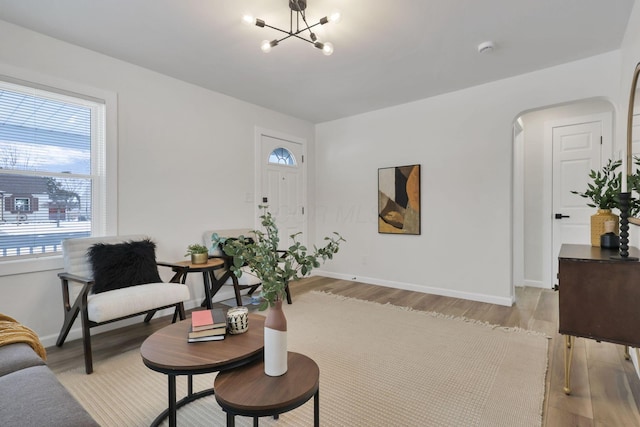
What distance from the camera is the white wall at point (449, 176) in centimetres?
328

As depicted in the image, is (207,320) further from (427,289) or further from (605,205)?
(427,289)

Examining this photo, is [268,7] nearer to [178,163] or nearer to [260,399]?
[178,163]

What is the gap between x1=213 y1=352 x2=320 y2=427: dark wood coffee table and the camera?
1.07 m

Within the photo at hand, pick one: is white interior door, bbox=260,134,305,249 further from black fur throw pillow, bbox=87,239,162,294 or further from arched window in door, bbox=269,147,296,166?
black fur throw pillow, bbox=87,239,162,294

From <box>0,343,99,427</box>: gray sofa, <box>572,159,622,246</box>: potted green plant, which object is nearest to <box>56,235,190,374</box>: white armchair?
<box>0,343,99,427</box>: gray sofa

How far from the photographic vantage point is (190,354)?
1.39 m

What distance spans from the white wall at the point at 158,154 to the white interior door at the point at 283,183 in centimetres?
25

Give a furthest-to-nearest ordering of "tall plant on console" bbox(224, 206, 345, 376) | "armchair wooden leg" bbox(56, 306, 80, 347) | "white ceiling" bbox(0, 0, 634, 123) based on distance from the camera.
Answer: "armchair wooden leg" bbox(56, 306, 80, 347)
"white ceiling" bbox(0, 0, 634, 123)
"tall plant on console" bbox(224, 206, 345, 376)

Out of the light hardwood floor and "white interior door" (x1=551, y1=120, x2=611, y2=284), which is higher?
"white interior door" (x1=551, y1=120, x2=611, y2=284)

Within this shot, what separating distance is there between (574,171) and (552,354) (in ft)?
9.39

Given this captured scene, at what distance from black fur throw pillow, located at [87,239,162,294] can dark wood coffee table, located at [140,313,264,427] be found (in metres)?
1.16

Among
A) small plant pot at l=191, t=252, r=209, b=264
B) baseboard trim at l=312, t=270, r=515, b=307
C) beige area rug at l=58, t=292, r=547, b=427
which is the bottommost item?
beige area rug at l=58, t=292, r=547, b=427

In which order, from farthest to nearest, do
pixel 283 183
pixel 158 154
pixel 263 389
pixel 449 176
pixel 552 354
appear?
pixel 283 183
pixel 449 176
pixel 158 154
pixel 552 354
pixel 263 389

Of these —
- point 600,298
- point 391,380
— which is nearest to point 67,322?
point 391,380
